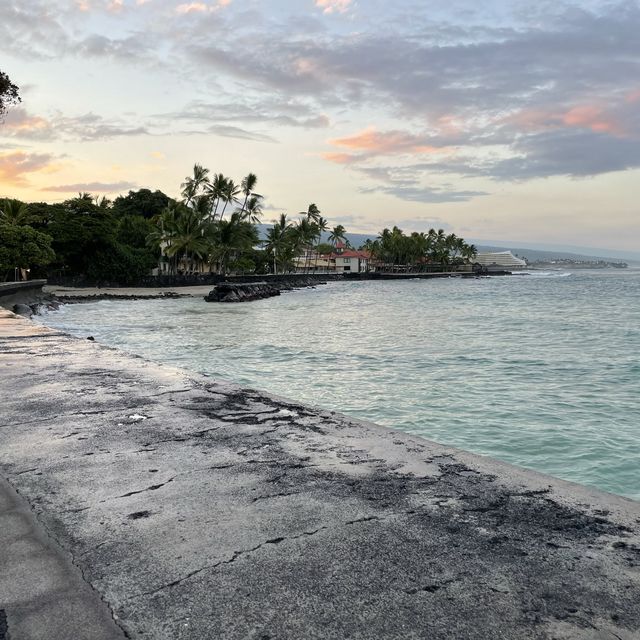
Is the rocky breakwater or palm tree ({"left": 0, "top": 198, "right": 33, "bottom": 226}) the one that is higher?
palm tree ({"left": 0, "top": 198, "right": 33, "bottom": 226})

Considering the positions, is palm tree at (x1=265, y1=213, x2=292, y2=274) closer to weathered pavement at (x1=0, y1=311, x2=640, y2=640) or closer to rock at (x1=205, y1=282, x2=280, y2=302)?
rock at (x1=205, y1=282, x2=280, y2=302)

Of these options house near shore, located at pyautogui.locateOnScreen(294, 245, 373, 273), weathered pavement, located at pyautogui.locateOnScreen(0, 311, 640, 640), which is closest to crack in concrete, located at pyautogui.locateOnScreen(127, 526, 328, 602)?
weathered pavement, located at pyautogui.locateOnScreen(0, 311, 640, 640)

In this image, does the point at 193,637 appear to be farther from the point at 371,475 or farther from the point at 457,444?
the point at 457,444

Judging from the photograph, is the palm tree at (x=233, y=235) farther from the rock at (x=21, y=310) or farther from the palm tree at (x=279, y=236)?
the rock at (x=21, y=310)

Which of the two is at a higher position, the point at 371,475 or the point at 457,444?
the point at 371,475

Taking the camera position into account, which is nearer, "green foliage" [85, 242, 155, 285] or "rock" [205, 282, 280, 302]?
"rock" [205, 282, 280, 302]

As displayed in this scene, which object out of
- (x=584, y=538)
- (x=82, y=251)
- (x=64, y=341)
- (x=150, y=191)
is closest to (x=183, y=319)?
(x=64, y=341)

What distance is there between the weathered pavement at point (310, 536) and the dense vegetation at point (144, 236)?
133 feet

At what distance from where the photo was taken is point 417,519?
8.48 ft

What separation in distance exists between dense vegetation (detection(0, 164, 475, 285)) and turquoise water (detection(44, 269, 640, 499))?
20850 mm

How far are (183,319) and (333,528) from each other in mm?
28001

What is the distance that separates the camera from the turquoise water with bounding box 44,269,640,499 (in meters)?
8.35

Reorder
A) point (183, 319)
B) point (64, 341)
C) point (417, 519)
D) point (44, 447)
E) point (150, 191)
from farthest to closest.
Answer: point (150, 191) < point (183, 319) < point (64, 341) < point (44, 447) < point (417, 519)

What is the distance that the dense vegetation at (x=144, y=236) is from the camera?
47.0 metres
